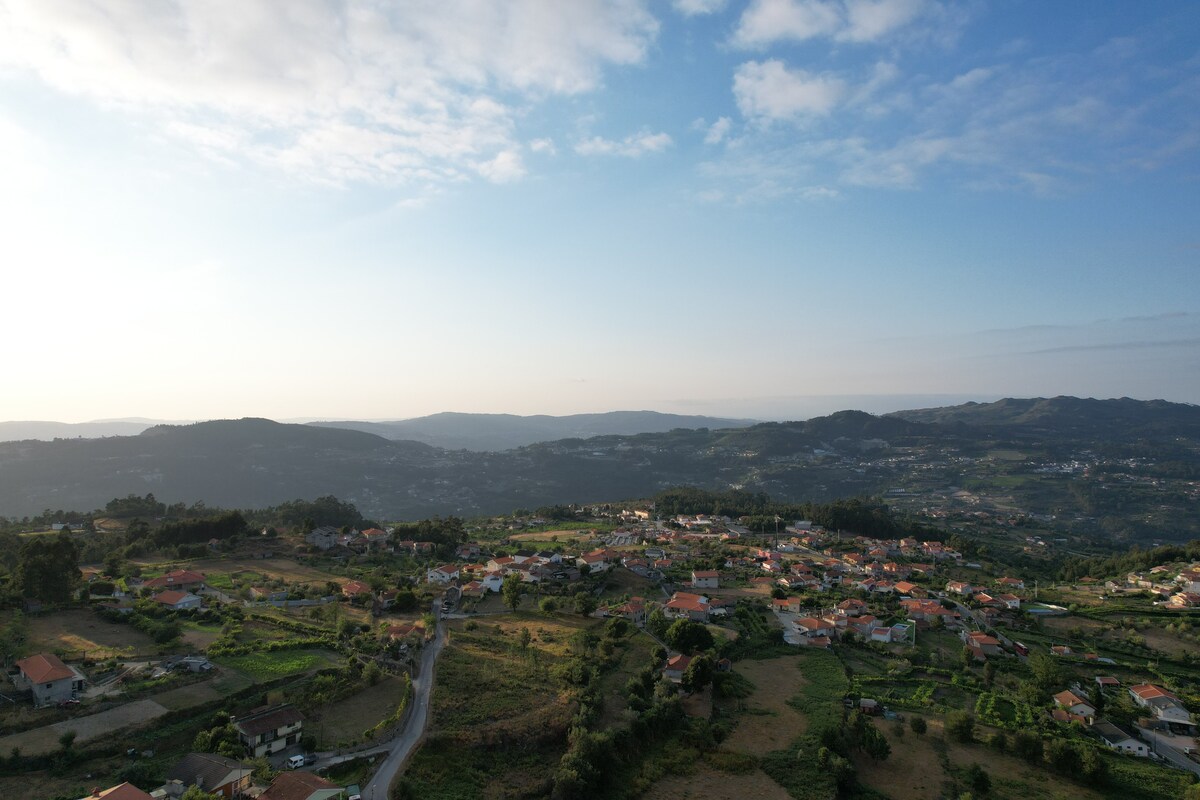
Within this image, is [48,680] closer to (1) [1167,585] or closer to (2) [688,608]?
(2) [688,608]

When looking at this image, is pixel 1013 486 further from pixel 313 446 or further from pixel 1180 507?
pixel 313 446

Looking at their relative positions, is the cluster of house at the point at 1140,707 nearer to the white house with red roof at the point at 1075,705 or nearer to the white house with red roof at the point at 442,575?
the white house with red roof at the point at 1075,705

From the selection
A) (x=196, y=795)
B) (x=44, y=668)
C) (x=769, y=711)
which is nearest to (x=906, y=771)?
(x=769, y=711)

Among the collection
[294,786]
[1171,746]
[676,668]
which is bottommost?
[1171,746]

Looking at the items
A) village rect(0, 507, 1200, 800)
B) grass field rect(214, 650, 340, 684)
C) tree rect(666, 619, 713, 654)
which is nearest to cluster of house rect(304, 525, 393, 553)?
village rect(0, 507, 1200, 800)

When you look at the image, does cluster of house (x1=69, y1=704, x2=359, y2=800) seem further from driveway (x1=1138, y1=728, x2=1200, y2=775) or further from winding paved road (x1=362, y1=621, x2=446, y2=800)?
driveway (x1=1138, y1=728, x2=1200, y2=775)

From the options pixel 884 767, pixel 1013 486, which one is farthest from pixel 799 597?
pixel 1013 486
